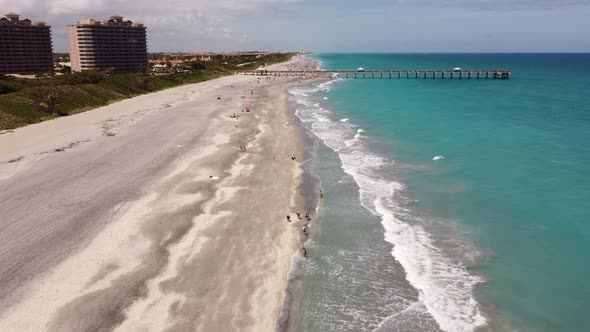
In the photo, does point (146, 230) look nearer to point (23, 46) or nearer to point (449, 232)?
point (449, 232)

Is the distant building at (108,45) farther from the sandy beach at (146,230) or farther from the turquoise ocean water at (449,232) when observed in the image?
the turquoise ocean water at (449,232)

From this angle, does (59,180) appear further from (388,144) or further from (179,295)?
(388,144)

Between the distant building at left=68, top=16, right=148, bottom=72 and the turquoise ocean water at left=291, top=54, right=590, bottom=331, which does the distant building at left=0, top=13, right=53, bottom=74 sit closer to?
the distant building at left=68, top=16, right=148, bottom=72

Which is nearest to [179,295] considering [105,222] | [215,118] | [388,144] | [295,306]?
[295,306]

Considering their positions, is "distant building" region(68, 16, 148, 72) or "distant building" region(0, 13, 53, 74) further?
"distant building" region(68, 16, 148, 72)

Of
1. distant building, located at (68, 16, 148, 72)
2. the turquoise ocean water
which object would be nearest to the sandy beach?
the turquoise ocean water

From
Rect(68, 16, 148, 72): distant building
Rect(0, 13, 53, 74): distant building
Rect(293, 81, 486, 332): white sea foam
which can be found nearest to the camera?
Rect(293, 81, 486, 332): white sea foam

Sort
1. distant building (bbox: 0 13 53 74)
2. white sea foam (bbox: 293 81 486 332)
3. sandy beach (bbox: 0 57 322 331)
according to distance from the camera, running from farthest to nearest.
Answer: distant building (bbox: 0 13 53 74), white sea foam (bbox: 293 81 486 332), sandy beach (bbox: 0 57 322 331)
